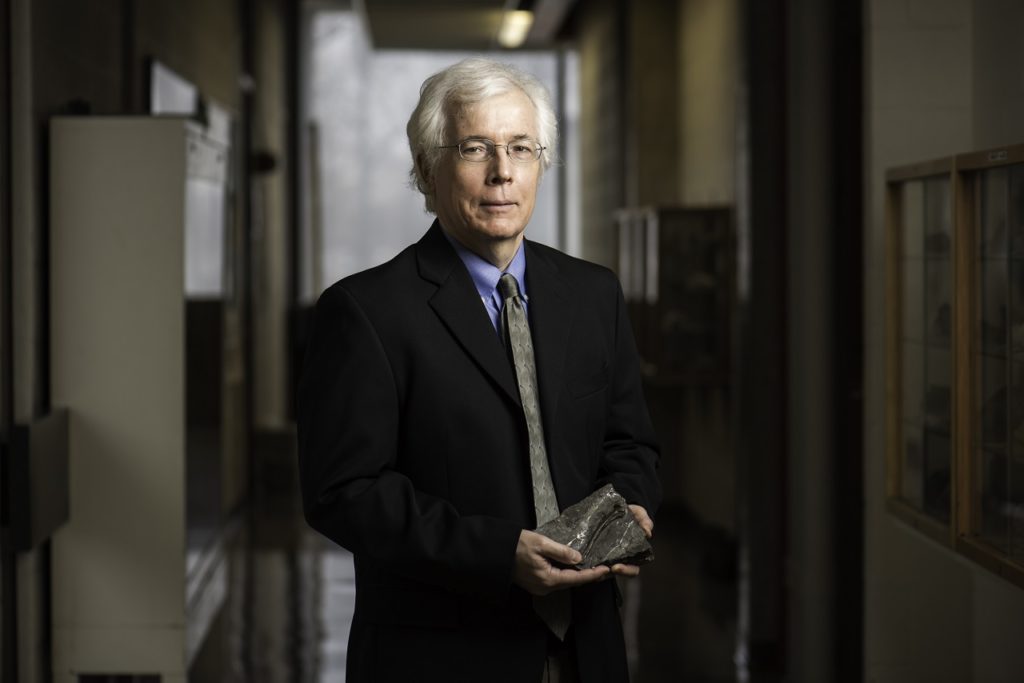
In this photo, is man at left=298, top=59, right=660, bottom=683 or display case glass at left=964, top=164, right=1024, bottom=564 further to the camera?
display case glass at left=964, top=164, right=1024, bottom=564

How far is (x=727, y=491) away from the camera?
7254 mm

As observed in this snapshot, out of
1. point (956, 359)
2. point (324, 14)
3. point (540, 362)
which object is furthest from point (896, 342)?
point (324, 14)

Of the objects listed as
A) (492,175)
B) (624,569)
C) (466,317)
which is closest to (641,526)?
(624,569)

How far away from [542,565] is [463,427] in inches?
9.9

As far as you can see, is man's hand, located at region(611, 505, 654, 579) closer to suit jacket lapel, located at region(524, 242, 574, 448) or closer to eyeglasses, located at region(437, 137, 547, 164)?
suit jacket lapel, located at region(524, 242, 574, 448)

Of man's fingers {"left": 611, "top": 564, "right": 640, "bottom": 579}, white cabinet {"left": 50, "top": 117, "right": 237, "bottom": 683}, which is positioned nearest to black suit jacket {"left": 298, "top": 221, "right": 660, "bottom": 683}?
man's fingers {"left": 611, "top": 564, "right": 640, "bottom": 579}

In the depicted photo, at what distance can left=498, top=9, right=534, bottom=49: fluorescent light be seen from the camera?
32.0 ft

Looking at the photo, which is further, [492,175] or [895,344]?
[895,344]

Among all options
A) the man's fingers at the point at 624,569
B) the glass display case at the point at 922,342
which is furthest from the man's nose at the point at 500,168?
the glass display case at the point at 922,342

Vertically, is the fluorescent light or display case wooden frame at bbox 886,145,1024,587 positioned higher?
the fluorescent light

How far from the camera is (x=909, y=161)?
3.79 metres

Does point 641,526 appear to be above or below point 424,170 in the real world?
below

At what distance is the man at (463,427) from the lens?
6.33ft

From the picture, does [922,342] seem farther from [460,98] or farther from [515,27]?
[515,27]
